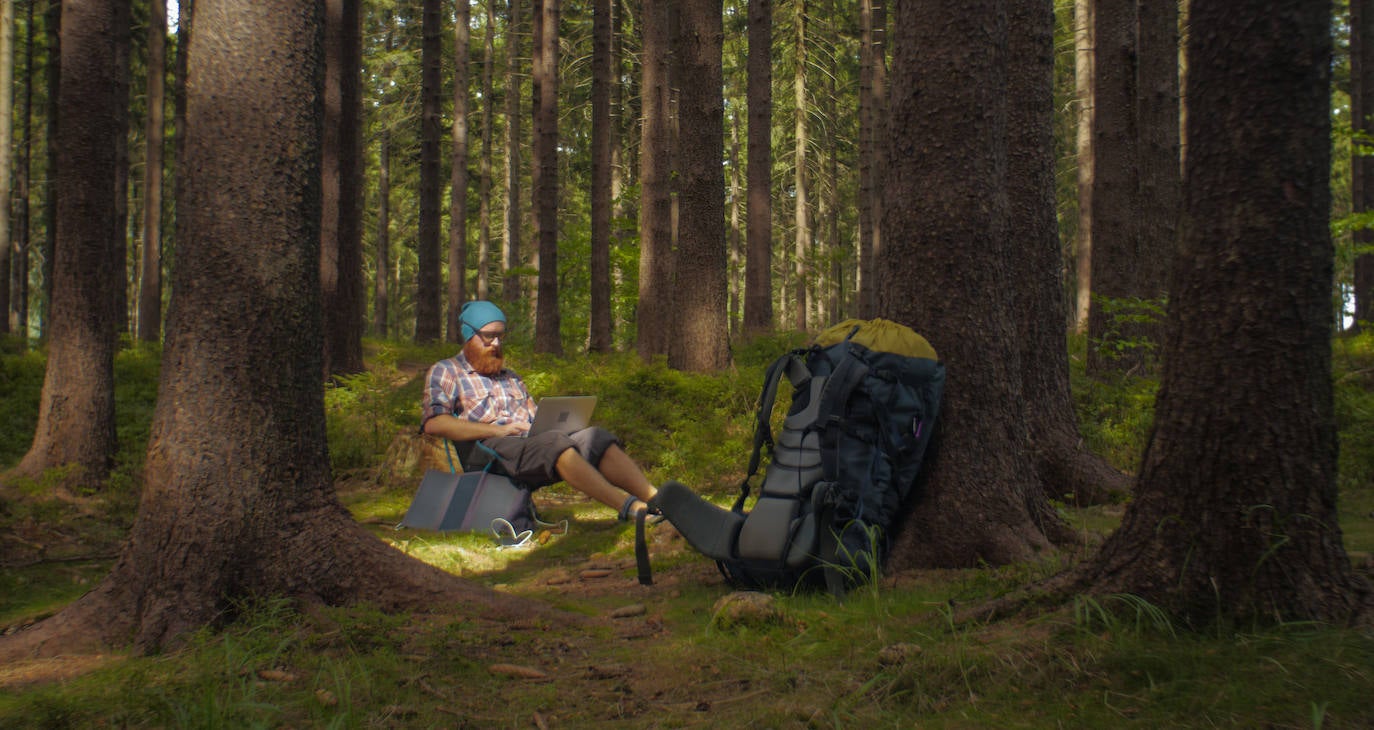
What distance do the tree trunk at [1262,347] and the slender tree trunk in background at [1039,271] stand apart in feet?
10.9

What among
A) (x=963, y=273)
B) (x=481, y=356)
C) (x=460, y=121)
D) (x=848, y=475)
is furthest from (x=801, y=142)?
(x=848, y=475)

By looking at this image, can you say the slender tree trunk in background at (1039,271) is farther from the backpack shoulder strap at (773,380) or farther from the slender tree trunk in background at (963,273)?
the backpack shoulder strap at (773,380)

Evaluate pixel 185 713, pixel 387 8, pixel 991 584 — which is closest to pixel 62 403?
pixel 185 713

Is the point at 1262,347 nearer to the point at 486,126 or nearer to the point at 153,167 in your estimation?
the point at 153,167

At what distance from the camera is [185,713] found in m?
2.62

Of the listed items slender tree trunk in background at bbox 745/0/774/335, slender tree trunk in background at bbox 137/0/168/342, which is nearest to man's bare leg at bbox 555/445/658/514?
slender tree trunk in background at bbox 745/0/774/335

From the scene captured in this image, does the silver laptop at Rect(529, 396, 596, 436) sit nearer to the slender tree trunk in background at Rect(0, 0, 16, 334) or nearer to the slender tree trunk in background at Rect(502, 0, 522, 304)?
the slender tree trunk in background at Rect(0, 0, 16, 334)

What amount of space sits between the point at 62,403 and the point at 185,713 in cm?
690

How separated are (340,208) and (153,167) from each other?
414 inches

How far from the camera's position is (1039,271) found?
6.32 metres

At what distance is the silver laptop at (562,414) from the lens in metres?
6.93

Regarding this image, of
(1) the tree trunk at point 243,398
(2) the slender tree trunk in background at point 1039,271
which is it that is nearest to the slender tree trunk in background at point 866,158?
(2) the slender tree trunk in background at point 1039,271

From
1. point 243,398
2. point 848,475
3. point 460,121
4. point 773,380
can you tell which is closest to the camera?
point 243,398

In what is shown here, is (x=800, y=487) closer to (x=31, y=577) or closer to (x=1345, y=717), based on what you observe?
(x=1345, y=717)
